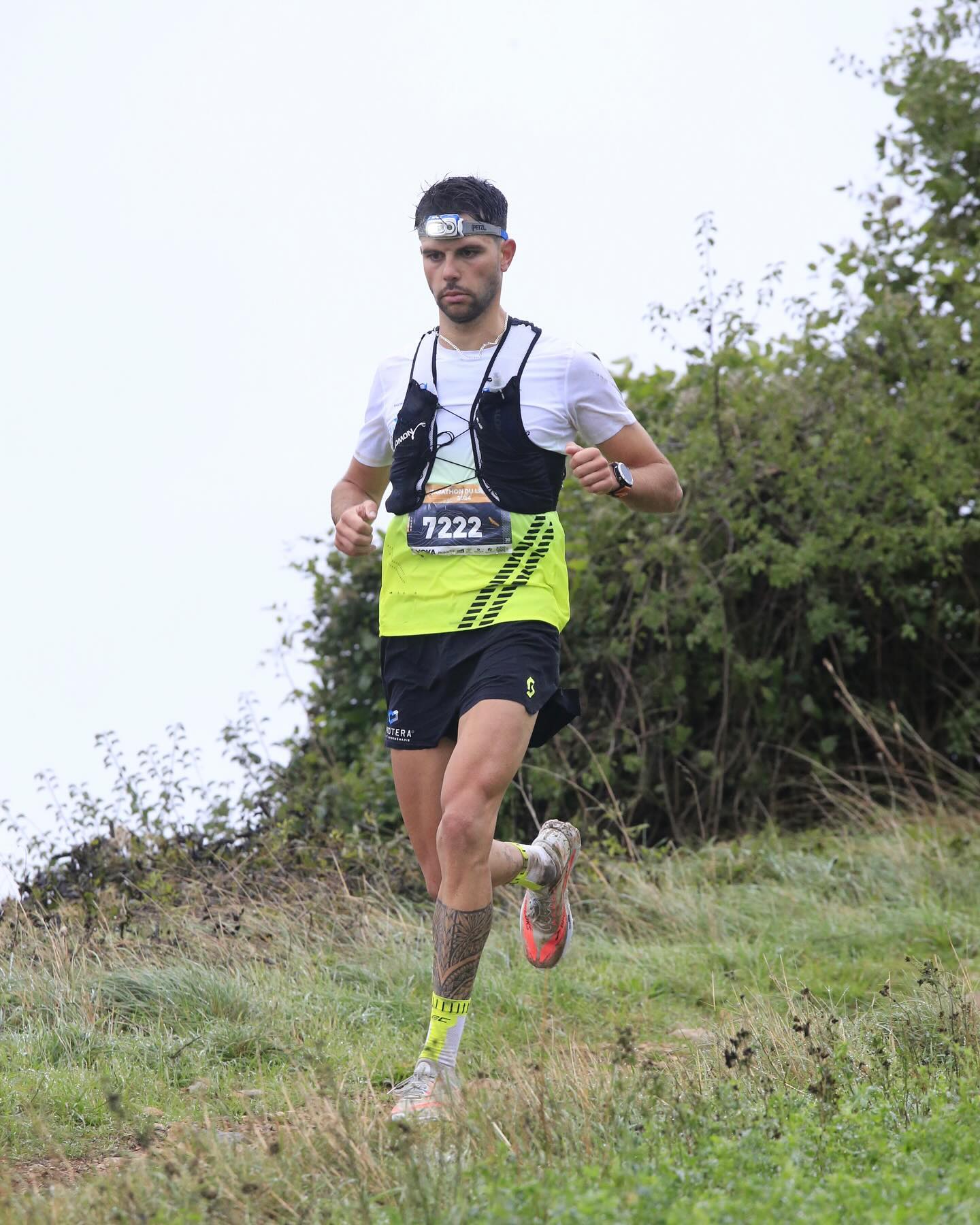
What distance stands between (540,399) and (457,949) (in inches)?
67.2

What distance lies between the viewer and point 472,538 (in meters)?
4.59

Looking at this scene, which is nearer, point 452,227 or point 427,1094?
point 427,1094

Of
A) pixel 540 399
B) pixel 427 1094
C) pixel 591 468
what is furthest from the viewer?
pixel 540 399

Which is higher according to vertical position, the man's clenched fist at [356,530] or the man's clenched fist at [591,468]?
the man's clenched fist at [591,468]

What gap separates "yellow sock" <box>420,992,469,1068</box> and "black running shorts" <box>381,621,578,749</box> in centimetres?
79

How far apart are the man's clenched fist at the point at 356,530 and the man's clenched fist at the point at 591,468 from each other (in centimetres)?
69

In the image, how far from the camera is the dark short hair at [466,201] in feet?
15.8

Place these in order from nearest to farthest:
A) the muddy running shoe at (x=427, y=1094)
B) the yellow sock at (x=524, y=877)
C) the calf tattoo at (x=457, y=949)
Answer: the muddy running shoe at (x=427, y=1094), the calf tattoo at (x=457, y=949), the yellow sock at (x=524, y=877)

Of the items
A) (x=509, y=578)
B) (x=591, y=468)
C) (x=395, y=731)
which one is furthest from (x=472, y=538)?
(x=395, y=731)

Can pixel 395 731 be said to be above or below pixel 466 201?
below

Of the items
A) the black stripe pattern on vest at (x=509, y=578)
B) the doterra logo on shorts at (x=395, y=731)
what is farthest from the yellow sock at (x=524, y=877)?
the black stripe pattern on vest at (x=509, y=578)

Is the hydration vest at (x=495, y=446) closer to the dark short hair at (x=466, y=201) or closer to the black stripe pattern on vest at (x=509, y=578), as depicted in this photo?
the black stripe pattern on vest at (x=509, y=578)

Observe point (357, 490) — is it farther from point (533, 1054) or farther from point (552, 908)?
point (533, 1054)

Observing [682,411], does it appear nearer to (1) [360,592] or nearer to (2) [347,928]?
(1) [360,592]
